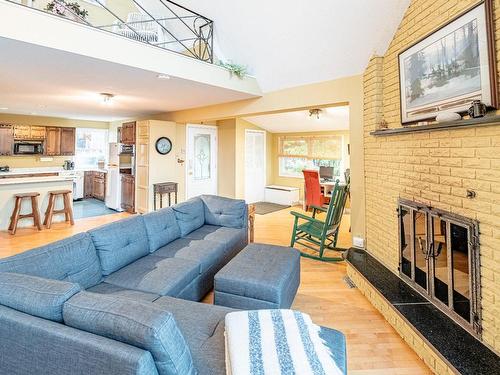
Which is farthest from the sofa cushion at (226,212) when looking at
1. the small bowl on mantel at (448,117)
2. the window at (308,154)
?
the window at (308,154)

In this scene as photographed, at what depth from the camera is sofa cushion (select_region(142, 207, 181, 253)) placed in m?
2.64

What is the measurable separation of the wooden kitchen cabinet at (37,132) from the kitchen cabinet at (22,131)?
0.20 ft

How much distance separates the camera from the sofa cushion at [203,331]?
1.20 m

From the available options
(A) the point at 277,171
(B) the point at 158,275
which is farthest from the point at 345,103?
(A) the point at 277,171

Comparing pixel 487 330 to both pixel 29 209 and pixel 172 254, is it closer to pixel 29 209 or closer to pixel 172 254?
pixel 172 254

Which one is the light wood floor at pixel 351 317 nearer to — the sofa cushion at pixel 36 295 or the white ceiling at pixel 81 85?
the sofa cushion at pixel 36 295

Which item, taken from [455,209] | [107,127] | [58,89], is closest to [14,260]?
[455,209]

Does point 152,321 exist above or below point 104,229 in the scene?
below

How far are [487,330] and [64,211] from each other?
604cm

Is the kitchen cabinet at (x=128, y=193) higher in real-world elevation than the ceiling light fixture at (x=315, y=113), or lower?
lower

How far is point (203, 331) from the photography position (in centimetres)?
142

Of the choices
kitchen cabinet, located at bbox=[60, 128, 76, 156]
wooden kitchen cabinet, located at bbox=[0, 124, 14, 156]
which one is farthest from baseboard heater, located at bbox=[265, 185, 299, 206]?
wooden kitchen cabinet, located at bbox=[0, 124, 14, 156]

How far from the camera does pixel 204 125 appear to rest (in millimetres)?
6730

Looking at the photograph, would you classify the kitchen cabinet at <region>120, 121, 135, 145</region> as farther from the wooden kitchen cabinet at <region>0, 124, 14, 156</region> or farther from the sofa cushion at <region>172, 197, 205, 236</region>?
the sofa cushion at <region>172, 197, 205, 236</region>
